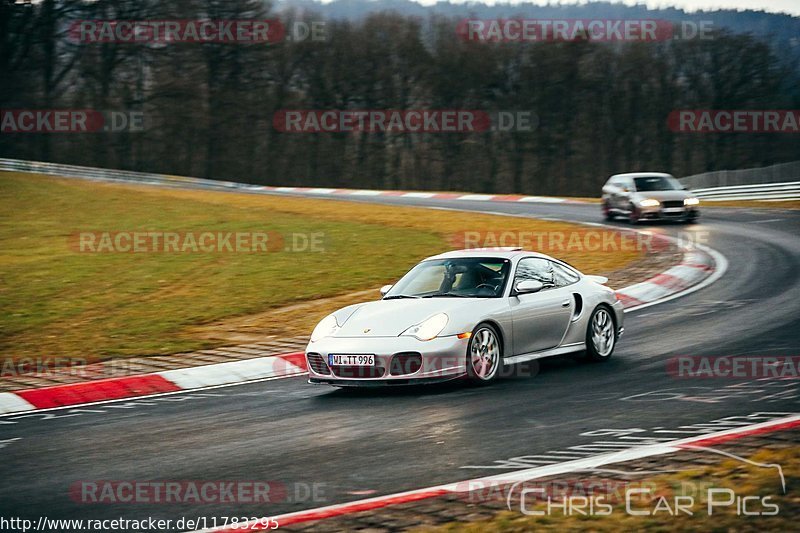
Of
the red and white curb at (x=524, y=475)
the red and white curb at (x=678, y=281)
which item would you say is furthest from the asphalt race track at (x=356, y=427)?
the red and white curb at (x=678, y=281)

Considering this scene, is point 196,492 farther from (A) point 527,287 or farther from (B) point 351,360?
(A) point 527,287

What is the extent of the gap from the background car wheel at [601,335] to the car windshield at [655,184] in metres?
18.6

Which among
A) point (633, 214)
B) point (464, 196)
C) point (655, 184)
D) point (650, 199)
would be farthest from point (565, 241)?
point (464, 196)

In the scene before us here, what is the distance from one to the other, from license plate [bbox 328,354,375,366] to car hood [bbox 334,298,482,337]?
0.27m

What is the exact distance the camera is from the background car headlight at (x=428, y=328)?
9.79 m

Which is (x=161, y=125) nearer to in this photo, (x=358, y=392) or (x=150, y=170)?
(x=150, y=170)

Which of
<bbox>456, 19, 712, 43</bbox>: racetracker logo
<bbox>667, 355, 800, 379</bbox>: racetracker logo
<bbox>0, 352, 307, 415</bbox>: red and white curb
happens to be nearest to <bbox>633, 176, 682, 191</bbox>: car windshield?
<bbox>667, 355, 800, 379</bbox>: racetracker logo

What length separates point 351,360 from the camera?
32.2 feet

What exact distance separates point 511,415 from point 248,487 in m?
2.74

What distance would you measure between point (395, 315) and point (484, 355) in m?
0.94

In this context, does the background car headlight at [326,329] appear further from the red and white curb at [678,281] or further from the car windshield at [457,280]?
the red and white curb at [678,281]

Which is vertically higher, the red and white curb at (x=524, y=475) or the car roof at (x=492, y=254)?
the car roof at (x=492, y=254)

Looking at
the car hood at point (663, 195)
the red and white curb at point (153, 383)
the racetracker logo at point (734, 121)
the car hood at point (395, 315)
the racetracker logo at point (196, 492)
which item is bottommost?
the red and white curb at point (153, 383)

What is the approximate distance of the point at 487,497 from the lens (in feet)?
19.3
